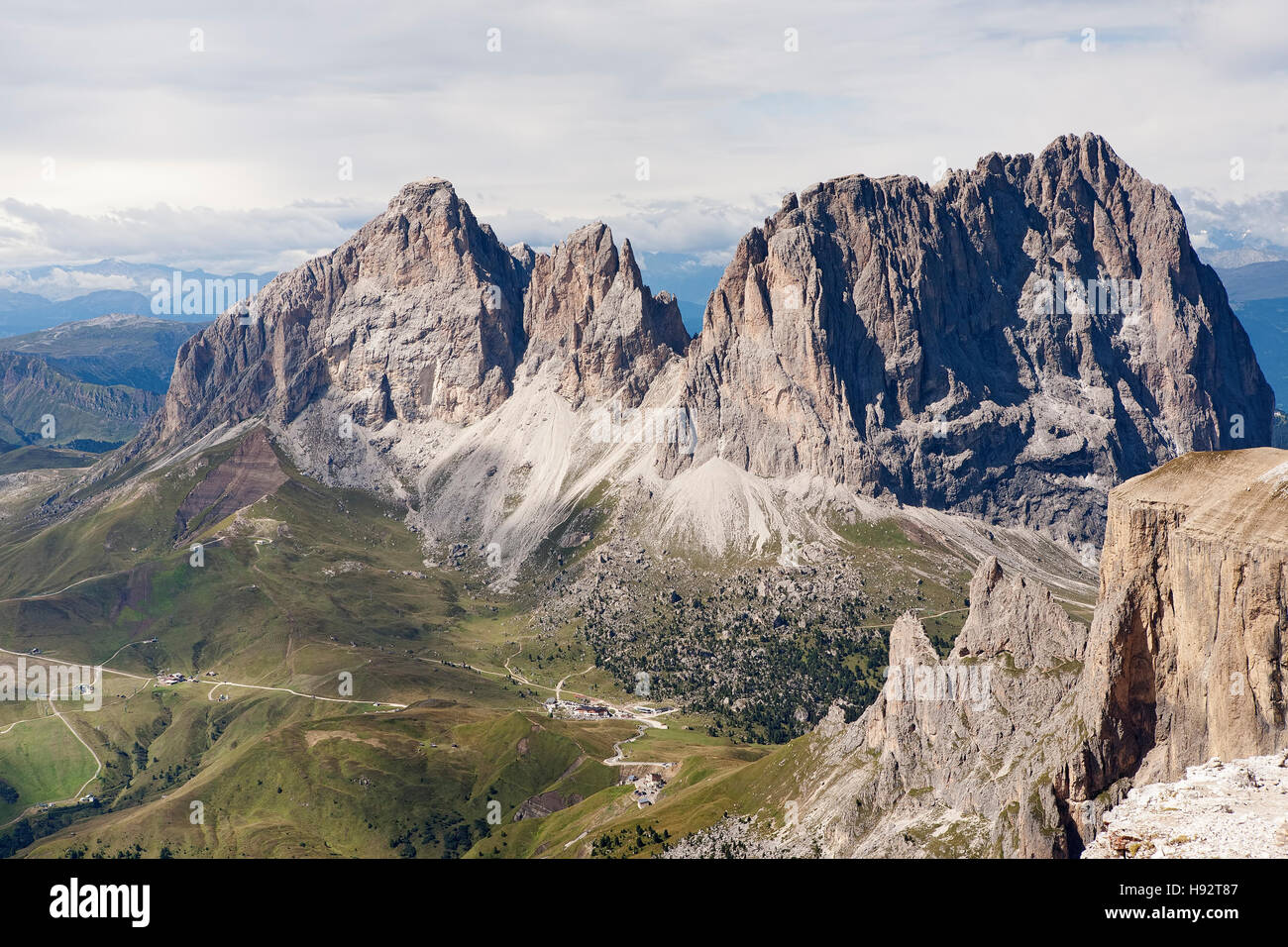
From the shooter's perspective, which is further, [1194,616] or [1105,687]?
[1105,687]

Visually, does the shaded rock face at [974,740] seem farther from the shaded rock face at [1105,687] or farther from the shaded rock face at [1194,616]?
the shaded rock face at [1194,616]

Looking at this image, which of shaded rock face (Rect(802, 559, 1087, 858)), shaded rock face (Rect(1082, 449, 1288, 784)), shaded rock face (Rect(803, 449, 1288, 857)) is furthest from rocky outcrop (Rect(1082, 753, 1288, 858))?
shaded rock face (Rect(802, 559, 1087, 858))

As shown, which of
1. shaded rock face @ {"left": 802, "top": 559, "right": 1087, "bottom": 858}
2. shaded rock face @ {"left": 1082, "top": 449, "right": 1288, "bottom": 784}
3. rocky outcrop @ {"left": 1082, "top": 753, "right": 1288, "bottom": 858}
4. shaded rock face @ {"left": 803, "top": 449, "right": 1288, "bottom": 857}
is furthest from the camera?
shaded rock face @ {"left": 802, "top": 559, "right": 1087, "bottom": 858}

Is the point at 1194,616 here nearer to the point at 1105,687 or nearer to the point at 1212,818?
the point at 1105,687

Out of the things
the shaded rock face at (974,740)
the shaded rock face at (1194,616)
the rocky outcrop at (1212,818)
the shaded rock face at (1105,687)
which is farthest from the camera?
the shaded rock face at (974,740)

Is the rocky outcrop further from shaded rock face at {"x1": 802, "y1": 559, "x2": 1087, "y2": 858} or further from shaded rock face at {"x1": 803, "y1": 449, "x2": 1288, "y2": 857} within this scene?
shaded rock face at {"x1": 802, "y1": 559, "x2": 1087, "y2": 858}

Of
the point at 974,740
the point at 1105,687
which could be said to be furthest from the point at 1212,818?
the point at 974,740

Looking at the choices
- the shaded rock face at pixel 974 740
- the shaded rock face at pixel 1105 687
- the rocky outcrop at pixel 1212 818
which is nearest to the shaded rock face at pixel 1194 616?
the shaded rock face at pixel 1105 687

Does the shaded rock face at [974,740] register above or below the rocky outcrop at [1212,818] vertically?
A: below

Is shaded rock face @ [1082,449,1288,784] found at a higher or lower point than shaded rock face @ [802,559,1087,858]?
higher
